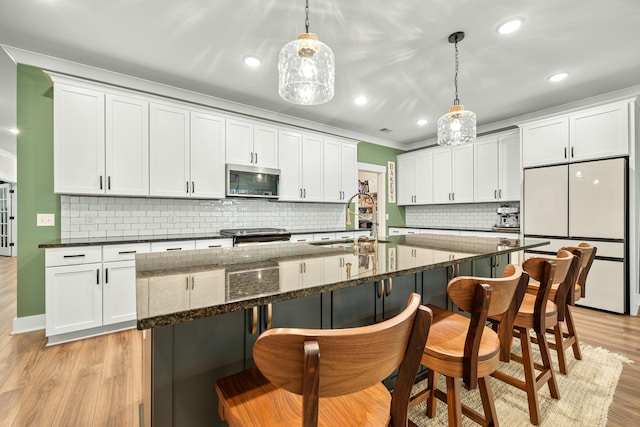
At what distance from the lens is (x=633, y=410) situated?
167 centimetres

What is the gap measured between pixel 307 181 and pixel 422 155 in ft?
8.55

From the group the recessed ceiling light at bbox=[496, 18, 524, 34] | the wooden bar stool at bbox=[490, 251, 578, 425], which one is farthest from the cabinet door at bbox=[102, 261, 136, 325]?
the recessed ceiling light at bbox=[496, 18, 524, 34]

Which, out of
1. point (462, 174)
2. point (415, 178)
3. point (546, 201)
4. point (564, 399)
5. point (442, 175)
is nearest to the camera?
point (564, 399)

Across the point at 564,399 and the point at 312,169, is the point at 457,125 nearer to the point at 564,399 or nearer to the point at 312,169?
the point at 564,399

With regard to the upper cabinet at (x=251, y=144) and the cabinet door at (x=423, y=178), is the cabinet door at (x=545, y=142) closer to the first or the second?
the cabinet door at (x=423, y=178)

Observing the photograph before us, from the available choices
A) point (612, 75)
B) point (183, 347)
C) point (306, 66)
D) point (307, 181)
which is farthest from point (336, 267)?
point (612, 75)

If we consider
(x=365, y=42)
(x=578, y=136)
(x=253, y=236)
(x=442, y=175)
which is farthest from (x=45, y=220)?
(x=578, y=136)

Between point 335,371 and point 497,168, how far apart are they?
5023 mm

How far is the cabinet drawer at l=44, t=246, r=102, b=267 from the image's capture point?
2.54 metres

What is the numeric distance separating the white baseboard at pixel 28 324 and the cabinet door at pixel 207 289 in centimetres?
305

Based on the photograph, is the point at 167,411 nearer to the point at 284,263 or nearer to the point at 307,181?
the point at 284,263

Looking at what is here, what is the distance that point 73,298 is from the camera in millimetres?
2635

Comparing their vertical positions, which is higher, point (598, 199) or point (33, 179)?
point (33, 179)

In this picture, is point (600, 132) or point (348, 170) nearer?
point (600, 132)
